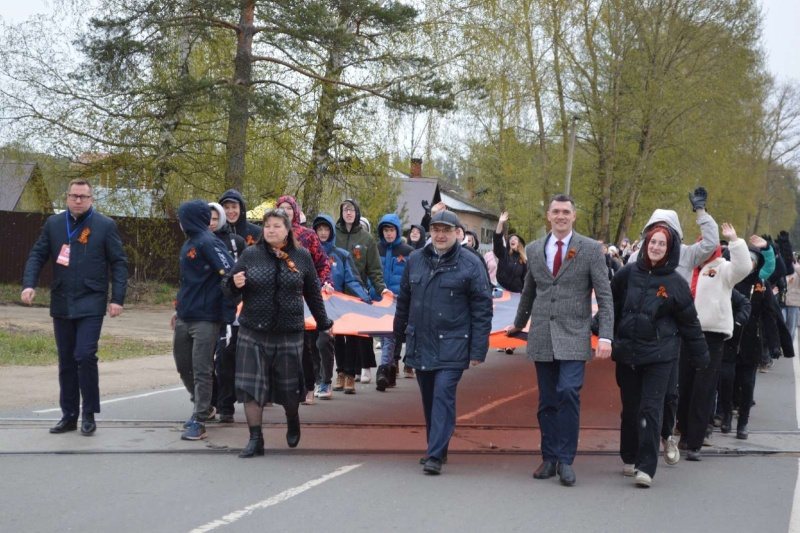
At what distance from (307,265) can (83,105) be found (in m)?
17.2

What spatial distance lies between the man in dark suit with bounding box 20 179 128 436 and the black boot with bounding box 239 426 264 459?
1.51 metres

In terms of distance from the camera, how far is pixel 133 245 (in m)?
28.1

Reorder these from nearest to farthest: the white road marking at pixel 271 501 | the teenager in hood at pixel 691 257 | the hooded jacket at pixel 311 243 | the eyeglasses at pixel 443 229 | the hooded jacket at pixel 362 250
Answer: the white road marking at pixel 271 501 → the eyeglasses at pixel 443 229 → the teenager in hood at pixel 691 257 → the hooded jacket at pixel 311 243 → the hooded jacket at pixel 362 250

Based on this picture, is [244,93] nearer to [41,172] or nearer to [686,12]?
[41,172]

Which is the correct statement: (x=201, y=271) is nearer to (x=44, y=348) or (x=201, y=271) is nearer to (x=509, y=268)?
(x=509, y=268)

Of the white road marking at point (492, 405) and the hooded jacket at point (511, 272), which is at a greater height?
the hooded jacket at point (511, 272)

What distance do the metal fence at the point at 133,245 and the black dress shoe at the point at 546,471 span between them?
21014mm

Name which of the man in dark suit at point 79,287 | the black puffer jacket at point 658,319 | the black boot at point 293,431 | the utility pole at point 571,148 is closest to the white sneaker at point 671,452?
the black puffer jacket at point 658,319

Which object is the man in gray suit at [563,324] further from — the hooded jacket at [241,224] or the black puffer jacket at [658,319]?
the hooded jacket at [241,224]

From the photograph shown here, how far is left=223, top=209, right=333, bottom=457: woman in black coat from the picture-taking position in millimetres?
8000

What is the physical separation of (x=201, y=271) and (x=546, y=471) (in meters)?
3.35

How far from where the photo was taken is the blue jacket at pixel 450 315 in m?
7.77

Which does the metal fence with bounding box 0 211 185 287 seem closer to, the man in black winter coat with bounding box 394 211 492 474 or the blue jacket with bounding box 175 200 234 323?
the blue jacket with bounding box 175 200 234 323

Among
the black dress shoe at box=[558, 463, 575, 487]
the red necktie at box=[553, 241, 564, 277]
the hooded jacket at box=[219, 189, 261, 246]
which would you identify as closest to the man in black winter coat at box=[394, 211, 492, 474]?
the red necktie at box=[553, 241, 564, 277]
